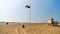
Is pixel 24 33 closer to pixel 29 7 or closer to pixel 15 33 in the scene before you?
pixel 15 33

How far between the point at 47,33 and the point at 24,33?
12.1 feet

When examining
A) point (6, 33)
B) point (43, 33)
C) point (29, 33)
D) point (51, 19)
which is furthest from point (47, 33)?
point (51, 19)

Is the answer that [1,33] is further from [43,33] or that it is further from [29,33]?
[43,33]

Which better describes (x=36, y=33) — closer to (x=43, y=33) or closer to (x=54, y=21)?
(x=43, y=33)

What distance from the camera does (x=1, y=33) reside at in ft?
89.1

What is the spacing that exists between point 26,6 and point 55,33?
15.9m

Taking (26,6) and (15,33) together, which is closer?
(15,33)

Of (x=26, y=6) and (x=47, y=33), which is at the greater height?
(x=26, y=6)

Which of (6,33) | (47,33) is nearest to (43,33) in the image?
(47,33)

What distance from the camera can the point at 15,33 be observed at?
88.8 feet

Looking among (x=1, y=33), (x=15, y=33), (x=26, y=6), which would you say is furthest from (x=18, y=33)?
(x=26, y=6)

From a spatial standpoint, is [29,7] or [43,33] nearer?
[43,33]

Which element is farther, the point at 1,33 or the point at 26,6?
the point at 26,6

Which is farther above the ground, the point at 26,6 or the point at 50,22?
the point at 26,6
